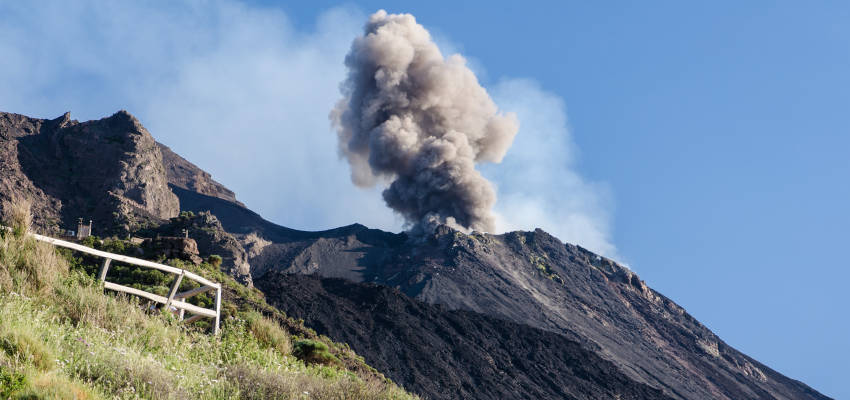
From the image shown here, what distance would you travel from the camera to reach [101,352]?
775cm

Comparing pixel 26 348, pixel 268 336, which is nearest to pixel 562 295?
pixel 268 336

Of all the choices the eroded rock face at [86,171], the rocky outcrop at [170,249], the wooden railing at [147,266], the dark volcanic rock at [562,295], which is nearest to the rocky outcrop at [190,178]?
the dark volcanic rock at [562,295]

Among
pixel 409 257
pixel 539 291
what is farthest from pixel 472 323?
pixel 409 257

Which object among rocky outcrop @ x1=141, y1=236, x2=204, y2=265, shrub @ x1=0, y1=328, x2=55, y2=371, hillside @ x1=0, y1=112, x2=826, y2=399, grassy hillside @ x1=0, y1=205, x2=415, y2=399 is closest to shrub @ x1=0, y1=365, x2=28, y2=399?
grassy hillside @ x1=0, y1=205, x2=415, y2=399

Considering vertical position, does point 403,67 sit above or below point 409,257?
above

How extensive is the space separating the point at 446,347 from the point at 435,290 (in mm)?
19002

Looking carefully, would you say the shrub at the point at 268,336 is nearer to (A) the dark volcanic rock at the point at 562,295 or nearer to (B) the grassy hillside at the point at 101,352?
(B) the grassy hillside at the point at 101,352

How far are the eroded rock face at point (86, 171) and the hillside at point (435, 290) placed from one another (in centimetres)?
17

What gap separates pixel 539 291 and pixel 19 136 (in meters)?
54.9

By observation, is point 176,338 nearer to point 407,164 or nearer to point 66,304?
point 66,304

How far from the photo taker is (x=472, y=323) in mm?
56875

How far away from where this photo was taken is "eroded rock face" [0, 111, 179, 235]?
61406 millimetres

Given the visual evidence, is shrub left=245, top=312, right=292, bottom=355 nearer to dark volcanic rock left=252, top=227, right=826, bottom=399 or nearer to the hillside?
the hillside

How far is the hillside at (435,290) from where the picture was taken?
46875 millimetres
